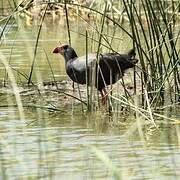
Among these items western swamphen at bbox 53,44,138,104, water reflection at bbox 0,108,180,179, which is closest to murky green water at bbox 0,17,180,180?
water reflection at bbox 0,108,180,179

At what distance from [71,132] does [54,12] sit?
8.88 metres

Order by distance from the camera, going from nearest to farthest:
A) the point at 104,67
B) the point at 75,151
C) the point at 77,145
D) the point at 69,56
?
1. the point at 75,151
2. the point at 77,145
3. the point at 104,67
4. the point at 69,56

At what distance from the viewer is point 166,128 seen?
5836 mm

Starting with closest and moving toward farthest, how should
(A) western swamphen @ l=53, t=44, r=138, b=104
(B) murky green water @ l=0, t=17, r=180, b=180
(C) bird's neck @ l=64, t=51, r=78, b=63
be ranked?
(B) murky green water @ l=0, t=17, r=180, b=180
(A) western swamphen @ l=53, t=44, r=138, b=104
(C) bird's neck @ l=64, t=51, r=78, b=63

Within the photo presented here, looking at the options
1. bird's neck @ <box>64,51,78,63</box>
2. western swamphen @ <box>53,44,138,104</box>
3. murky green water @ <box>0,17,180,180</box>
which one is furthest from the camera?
bird's neck @ <box>64,51,78,63</box>

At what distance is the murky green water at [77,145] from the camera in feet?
15.0

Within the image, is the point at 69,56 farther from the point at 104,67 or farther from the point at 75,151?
the point at 75,151

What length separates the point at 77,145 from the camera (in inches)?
213

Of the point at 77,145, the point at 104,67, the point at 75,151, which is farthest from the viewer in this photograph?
the point at 104,67

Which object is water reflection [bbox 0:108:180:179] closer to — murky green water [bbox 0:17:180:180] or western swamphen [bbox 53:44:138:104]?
murky green water [bbox 0:17:180:180]

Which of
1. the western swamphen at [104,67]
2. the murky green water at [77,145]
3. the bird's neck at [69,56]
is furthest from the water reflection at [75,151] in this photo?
the bird's neck at [69,56]

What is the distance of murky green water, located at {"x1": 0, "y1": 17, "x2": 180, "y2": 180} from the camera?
179 inches

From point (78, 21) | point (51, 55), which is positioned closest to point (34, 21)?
point (78, 21)

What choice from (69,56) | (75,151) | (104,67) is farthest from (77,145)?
(69,56)
